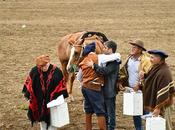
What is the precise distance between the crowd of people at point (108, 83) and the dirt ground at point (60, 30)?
1.09 meters

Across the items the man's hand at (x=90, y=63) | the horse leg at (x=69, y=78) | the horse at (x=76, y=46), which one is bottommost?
the horse leg at (x=69, y=78)

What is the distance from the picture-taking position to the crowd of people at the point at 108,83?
7.10 meters

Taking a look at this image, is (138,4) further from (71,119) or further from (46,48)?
(71,119)

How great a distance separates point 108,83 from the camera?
26.4 ft

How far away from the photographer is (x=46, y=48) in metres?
17.0

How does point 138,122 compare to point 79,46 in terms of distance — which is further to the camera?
point 79,46

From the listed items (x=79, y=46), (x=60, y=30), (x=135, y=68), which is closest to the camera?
(x=135, y=68)

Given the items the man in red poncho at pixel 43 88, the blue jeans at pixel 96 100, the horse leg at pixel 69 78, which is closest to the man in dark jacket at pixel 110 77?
the blue jeans at pixel 96 100

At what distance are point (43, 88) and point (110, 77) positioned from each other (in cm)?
121

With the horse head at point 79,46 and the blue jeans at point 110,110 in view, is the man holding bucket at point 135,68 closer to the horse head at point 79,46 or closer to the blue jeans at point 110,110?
the blue jeans at point 110,110

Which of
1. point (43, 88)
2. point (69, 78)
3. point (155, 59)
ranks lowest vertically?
point (69, 78)

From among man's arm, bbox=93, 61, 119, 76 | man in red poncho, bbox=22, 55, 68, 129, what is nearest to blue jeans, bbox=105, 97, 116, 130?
man's arm, bbox=93, 61, 119, 76

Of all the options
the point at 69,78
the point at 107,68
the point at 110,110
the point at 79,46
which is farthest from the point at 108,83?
the point at 69,78

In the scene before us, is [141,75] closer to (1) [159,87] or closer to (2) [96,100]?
(1) [159,87]
